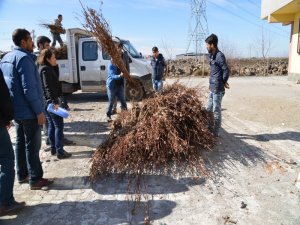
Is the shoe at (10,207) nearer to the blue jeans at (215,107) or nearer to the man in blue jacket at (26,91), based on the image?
the man in blue jacket at (26,91)

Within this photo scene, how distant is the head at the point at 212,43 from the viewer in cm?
508

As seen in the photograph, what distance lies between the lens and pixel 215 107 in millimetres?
5277

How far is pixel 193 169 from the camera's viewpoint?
165 inches

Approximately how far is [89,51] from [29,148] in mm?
7276

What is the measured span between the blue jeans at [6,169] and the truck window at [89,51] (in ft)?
24.7

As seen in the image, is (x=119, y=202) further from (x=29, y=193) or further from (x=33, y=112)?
(x=33, y=112)

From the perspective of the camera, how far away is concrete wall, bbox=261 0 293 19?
1510 centimetres

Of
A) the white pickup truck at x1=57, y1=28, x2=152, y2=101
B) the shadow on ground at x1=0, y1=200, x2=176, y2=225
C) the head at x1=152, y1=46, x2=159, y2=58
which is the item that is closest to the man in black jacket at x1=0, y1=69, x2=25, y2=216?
the shadow on ground at x1=0, y1=200, x2=176, y2=225

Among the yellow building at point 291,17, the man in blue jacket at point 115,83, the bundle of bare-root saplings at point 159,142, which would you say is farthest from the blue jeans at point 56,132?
the yellow building at point 291,17

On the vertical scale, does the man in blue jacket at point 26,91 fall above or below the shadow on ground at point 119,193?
above

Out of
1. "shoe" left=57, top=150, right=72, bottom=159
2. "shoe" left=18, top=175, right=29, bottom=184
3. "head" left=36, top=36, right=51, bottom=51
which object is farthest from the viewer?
"head" left=36, top=36, right=51, bottom=51

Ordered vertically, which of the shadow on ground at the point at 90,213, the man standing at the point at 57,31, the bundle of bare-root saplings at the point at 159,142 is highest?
the man standing at the point at 57,31

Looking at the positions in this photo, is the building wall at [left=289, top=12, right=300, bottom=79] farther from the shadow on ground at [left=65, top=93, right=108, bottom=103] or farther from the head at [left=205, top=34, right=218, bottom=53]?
the head at [left=205, top=34, right=218, bottom=53]

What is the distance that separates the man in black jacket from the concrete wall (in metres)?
14.7
